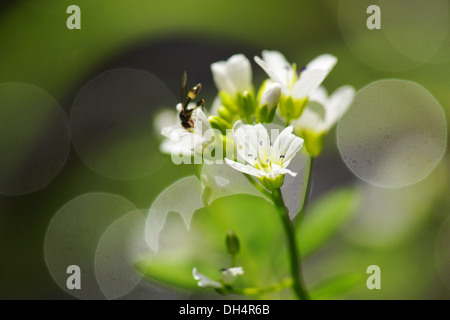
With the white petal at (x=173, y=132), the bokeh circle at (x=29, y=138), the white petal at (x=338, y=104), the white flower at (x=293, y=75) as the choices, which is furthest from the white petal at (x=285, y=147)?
the bokeh circle at (x=29, y=138)

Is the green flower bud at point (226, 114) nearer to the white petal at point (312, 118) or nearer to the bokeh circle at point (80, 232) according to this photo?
the white petal at point (312, 118)

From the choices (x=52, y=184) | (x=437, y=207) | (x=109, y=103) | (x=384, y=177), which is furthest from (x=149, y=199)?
(x=437, y=207)

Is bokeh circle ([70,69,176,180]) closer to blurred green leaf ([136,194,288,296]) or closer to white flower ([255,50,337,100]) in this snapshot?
blurred green leaf ([136,194,288,296])

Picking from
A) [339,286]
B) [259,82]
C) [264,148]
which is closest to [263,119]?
[264,148]

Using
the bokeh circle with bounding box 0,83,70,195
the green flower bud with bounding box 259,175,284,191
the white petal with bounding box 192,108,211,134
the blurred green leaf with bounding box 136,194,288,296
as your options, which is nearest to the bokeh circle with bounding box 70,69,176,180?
the bokeh circle with bounding box 0,83,70,195

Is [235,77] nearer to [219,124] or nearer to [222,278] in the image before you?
[219,124]
